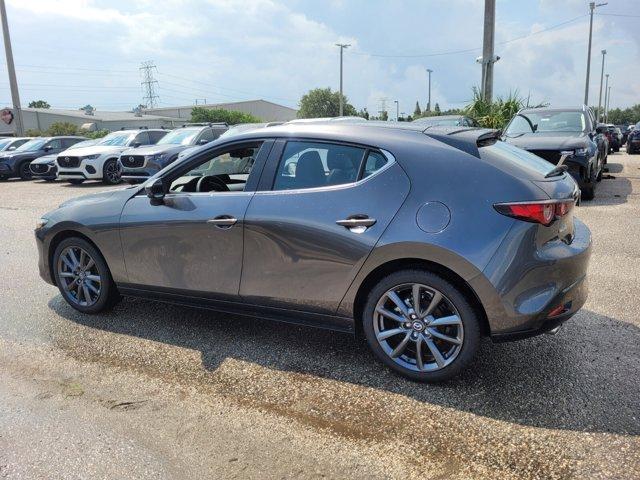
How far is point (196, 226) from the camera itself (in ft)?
13.2

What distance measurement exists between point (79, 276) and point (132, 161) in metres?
11.1

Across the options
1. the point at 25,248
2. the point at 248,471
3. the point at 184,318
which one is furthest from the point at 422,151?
the point at 25,248

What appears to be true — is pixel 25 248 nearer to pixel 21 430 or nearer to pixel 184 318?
pixel 184 318

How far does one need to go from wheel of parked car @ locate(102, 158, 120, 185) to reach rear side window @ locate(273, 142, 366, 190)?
14.5 metres

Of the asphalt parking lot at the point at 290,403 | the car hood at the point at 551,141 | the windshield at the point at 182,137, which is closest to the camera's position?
the asphalt parking lot at the point at 290,403

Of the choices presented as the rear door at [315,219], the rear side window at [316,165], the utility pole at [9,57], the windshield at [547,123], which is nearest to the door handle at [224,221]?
the rear door at [315,219]

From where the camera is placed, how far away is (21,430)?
10.1ft

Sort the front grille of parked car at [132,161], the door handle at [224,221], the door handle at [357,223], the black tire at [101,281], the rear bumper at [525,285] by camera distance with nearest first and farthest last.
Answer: the rear bumper at [525,285] < the door handle at [357,223] < the door handle at [224,221] < the black tire at [101,281] < the front grille of parked car at [132,161]

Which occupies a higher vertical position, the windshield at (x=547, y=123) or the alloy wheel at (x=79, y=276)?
the windshield at (x=547, y=123)

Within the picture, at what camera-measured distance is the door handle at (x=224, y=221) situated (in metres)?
3.86

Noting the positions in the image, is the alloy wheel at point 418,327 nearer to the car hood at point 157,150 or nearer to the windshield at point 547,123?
the windshield at point 547,123

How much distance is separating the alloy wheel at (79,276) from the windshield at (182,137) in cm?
1138

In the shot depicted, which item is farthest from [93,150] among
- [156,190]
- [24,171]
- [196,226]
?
[196,226]

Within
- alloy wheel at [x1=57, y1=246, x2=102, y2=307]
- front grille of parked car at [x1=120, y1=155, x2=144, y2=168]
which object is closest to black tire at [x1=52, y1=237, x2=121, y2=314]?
alloy wheel at [x1=57, y1=246, x2=102, y2=307]
